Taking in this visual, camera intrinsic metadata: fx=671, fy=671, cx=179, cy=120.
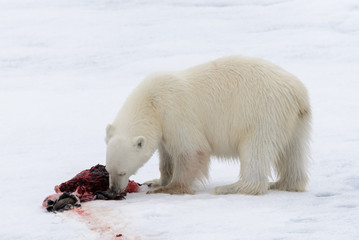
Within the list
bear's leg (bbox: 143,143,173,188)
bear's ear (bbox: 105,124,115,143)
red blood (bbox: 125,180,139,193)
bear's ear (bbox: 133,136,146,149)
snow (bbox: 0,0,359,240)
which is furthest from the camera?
bear's leg (bbox: 143,143,173,188)

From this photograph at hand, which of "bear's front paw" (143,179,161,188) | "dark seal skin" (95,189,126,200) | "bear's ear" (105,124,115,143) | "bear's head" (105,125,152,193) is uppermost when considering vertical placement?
"bear's ear" (105,124,115,143)

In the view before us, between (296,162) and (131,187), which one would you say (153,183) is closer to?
(131,187)

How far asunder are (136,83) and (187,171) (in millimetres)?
5050

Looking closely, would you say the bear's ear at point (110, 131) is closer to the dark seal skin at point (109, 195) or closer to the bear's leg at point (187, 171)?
the dark seal skin at point (109, 195)

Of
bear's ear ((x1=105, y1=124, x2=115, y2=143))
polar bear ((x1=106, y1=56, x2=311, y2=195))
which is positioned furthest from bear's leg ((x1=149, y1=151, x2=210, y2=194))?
bear's ear ((x1=105, y1=124, x2=115, y2=143))

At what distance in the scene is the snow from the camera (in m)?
4.44

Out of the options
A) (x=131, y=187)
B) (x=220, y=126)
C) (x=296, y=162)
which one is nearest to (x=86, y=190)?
(x=131, y=187)

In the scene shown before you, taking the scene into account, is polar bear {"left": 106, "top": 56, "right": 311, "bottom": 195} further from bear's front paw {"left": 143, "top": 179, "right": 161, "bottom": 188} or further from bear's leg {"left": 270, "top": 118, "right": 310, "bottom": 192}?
bear's front paw {"left": 143, "top": 179, "right": 161, "bottom": 188}

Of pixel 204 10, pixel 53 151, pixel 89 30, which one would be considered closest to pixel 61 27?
pixel 89 30

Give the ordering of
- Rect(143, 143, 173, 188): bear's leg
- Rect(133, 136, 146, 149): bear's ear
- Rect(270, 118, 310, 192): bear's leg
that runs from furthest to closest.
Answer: Rect(143, 143, 173, 188): bear's leg < Rect(270, 118, 310, 192): bear's leg < Rect(133, 136, 146, 149): bear's ear

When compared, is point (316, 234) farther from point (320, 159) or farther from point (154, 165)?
point (154, 165)

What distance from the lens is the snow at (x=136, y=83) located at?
4.44 meters

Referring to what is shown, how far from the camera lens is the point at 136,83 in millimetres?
10484

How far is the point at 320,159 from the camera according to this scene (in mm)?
6645
